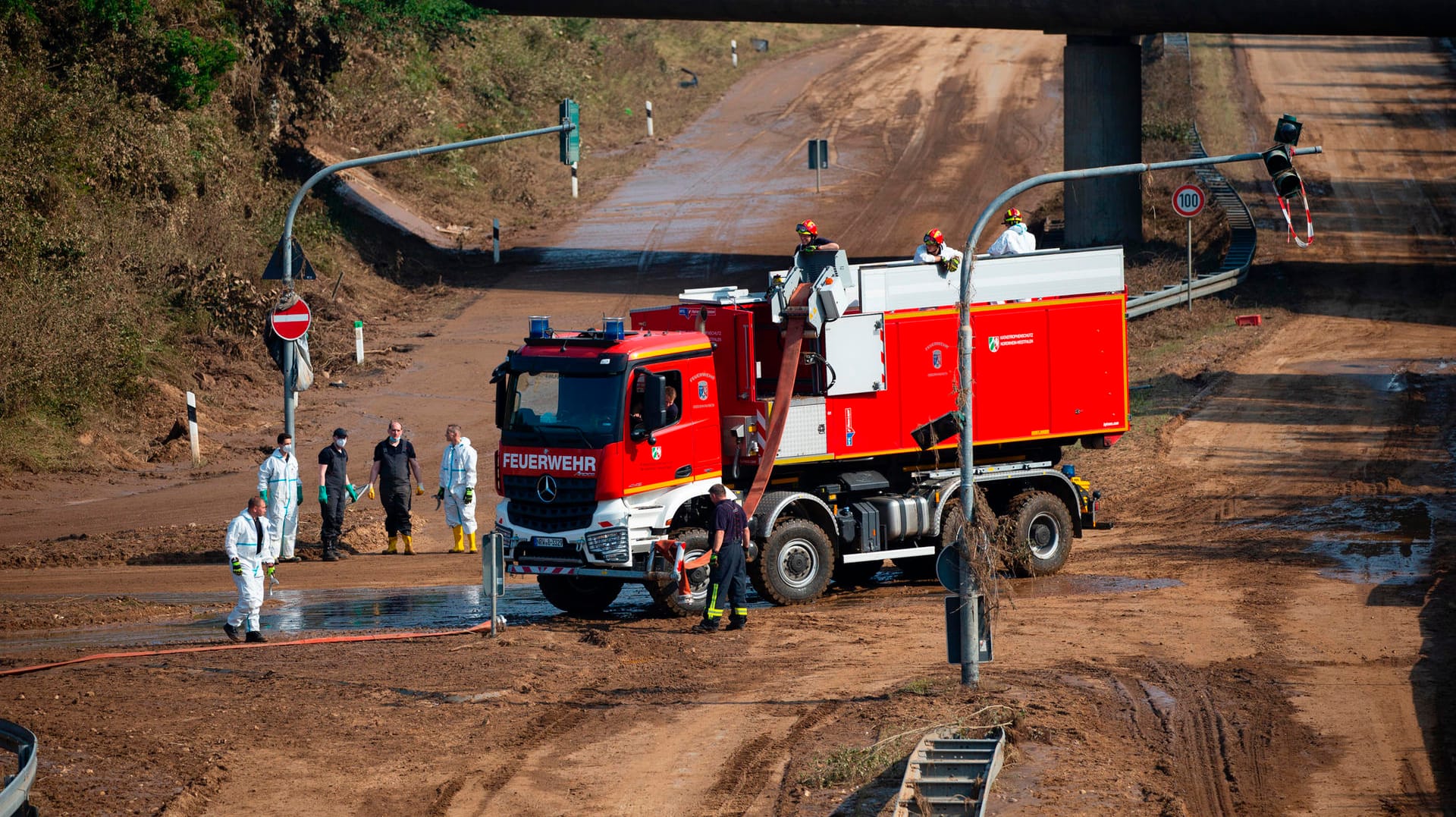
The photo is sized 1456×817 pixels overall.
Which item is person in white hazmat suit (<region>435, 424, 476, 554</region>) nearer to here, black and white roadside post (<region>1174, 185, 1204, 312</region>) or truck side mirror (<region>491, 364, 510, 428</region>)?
truck side mirror (<region>491, 364, 510, 428</region>)

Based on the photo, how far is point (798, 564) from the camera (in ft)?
57.7

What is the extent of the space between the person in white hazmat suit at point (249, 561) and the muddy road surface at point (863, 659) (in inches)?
28.6

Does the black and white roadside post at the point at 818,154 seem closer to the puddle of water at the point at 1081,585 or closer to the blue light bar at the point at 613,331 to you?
the puddle of water at the point at 1081,585

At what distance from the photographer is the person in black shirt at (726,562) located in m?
16.0

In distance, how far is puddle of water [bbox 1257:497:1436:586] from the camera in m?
18.0

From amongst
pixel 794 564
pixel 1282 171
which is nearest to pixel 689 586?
pixel 794 564

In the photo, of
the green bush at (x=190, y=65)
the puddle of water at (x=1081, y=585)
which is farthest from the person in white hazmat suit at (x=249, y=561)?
the green bush at (x=190, y=65)

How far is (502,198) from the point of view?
1817 inches

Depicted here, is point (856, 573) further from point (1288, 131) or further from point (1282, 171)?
point (1288, 131)

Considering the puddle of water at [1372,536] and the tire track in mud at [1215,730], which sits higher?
the puddle of water at [1372,536]

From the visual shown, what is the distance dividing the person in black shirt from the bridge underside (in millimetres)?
20620

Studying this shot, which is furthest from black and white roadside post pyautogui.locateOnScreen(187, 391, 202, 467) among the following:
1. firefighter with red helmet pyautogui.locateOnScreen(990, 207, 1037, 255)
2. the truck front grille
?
firefighter with red helmet pyautogui.locateOnScreen(990, 207, 1037, 255)

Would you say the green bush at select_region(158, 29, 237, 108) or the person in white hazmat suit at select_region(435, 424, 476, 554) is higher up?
the green bush at select_region(158, 29, 237, 108)

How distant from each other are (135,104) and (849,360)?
21998 mm
